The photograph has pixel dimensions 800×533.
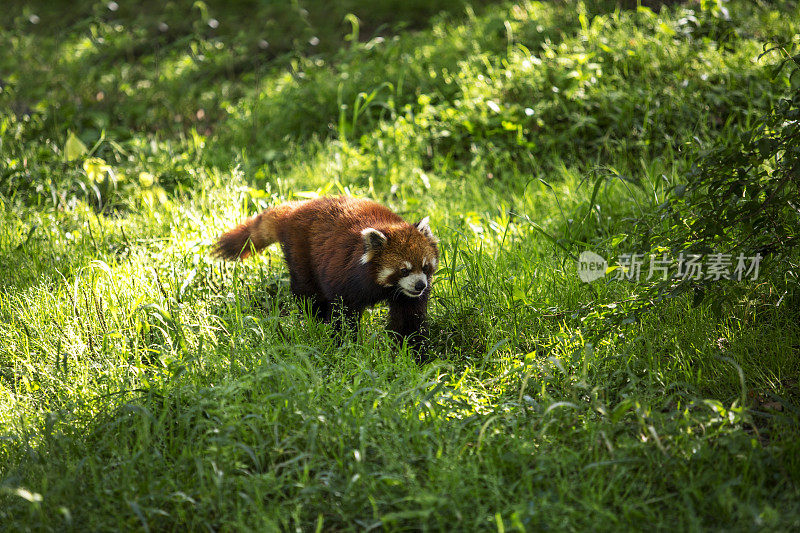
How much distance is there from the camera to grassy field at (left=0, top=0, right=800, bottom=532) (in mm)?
2652

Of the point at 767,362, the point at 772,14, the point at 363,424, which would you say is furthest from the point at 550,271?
the point at 772,14

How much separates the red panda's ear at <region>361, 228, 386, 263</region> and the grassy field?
0.49m

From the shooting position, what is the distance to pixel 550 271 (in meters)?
4.19

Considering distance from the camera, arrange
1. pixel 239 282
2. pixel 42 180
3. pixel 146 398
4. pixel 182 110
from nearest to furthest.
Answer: pixel 146 398 → pixel 239 282 → pixel 42 180 → pixel 182 110

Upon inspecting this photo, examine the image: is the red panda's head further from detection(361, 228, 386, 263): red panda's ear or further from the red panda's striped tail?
the red panda's striped tail

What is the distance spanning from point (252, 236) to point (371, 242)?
1.11 metres

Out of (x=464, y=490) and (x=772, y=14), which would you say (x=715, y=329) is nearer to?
(x=464, y=490)

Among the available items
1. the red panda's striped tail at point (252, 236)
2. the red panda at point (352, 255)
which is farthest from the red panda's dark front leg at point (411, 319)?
the red panda's striped tail at point (252, 236)

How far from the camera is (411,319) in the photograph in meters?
3.90

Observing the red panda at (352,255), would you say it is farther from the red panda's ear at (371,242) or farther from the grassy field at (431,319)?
the grassy field at (431,319)

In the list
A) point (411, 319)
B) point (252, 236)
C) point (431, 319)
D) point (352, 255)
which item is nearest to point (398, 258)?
point (352, 255)

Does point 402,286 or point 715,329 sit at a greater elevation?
point 402,286

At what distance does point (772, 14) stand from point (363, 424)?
6718 millimetres

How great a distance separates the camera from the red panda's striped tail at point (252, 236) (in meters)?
4.41
